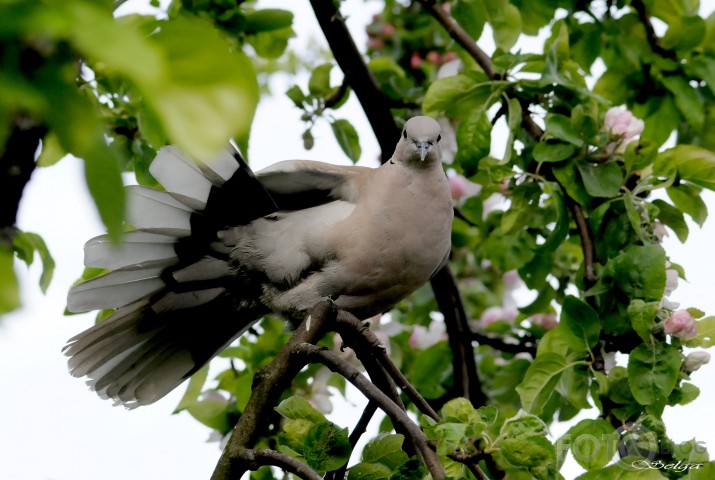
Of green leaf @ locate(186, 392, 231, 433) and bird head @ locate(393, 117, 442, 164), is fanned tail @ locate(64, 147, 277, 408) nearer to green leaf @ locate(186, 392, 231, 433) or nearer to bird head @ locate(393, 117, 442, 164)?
green leaf @ locate(186, 392, 231, 433)

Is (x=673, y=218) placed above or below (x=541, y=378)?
above

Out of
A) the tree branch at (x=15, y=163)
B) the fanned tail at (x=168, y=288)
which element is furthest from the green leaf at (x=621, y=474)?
the fanned tail at (x=168, y=288)

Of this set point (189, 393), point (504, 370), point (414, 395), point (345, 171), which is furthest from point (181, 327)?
point (414, 395)

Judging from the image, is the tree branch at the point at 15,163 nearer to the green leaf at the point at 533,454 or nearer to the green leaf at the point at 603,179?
the green leaf at the point at 533,454

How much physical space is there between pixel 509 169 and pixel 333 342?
895 millimetres

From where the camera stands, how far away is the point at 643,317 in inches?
75.2

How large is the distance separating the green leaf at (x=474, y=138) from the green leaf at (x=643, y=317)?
619mm

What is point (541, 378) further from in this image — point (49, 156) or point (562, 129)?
point (49, 156)

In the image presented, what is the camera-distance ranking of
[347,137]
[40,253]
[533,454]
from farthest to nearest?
[347,137], [40,253], [533,454]

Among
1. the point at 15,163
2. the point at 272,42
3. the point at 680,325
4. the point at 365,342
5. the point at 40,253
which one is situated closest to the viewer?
the point at 15,163

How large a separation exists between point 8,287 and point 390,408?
72 centimetres

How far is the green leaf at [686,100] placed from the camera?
8.83 ft

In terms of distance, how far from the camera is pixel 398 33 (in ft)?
12.8

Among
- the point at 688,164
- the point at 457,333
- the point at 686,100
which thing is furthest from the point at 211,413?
the point at 686,100
